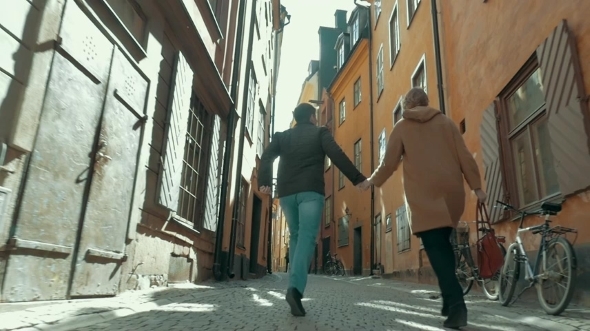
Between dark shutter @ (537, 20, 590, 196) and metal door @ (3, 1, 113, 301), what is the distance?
4.15m

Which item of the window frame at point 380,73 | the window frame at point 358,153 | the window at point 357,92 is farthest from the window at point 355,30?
the window frame at point 358,153

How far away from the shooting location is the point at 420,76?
10852 mm

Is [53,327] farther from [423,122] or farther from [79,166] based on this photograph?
[423,122]

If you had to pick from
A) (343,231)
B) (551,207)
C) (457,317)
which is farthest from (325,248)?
(457,317)

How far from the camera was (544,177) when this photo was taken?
17.5 ft

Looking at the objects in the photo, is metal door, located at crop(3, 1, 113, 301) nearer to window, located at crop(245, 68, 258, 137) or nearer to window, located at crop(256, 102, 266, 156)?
window, located at crop(245, 68, 258, 137)

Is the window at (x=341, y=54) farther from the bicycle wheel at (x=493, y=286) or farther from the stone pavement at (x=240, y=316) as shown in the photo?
the stone pavement at (x=240, y=316)

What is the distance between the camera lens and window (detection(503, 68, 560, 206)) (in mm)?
5289

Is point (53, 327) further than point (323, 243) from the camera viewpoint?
No

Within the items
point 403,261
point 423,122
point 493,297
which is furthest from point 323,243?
point 423,122

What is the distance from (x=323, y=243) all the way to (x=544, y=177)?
18.3 meters

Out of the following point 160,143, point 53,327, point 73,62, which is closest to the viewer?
point 53,327

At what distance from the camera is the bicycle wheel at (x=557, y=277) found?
3654 mm

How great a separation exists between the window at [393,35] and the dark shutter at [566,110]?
8.79m
